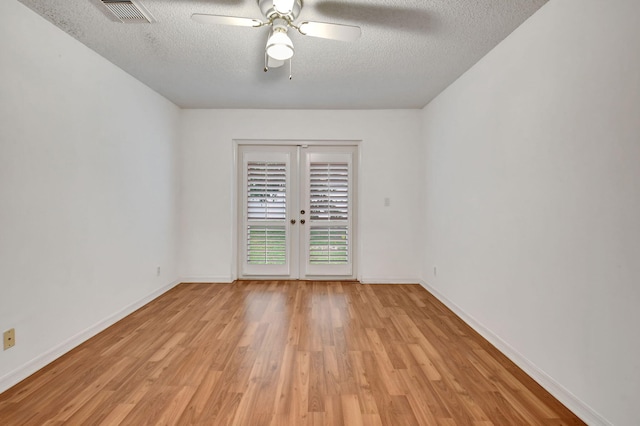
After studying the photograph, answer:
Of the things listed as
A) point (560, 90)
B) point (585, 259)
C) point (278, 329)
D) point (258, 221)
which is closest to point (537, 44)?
point (560, 90)

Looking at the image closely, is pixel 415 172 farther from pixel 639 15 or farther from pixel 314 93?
pixel 639 15

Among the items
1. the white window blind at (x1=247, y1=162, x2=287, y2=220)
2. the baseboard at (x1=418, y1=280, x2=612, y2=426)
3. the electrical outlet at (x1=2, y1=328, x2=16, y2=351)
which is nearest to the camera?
the baseboard at (x1=418, y1=280, x2=612, y2=426)

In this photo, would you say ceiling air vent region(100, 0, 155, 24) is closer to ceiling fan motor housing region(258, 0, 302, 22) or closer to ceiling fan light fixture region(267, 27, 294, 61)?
ceiling fan motor housing region(258, 0, 302, 22)

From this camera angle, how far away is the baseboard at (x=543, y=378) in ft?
5.77

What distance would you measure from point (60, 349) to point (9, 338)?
0.48 metres

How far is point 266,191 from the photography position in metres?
4.87

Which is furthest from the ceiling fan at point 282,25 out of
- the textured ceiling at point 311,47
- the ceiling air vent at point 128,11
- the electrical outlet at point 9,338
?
the electrical outlet at point 9,338

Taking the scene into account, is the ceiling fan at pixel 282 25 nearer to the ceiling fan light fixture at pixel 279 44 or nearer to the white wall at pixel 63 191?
the ceiling fan light fixture at pixel 279 44

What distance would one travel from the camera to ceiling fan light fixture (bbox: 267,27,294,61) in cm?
200

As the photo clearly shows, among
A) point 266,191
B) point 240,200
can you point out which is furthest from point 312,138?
point 240,200

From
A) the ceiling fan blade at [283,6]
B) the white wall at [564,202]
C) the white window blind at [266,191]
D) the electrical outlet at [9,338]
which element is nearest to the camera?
the white wall at [564,202]

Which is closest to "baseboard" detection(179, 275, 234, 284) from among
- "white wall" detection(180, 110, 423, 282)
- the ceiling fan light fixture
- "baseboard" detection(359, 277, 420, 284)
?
"white wall" detection(180, 110, 423, 282)

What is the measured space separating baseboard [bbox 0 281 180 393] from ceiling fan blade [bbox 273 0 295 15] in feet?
9.30

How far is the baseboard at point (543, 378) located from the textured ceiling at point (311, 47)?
245 centimetres
